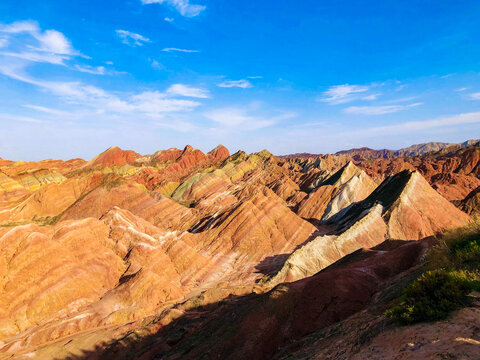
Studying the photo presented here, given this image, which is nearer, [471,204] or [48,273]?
[48,273]

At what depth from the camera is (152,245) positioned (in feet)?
141

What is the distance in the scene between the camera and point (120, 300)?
30.8 m

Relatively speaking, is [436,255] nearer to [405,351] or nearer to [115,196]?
[405,351]

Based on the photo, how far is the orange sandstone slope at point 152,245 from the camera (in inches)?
1083

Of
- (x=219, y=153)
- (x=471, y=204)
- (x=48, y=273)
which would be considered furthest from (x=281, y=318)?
(x=219, y=153)

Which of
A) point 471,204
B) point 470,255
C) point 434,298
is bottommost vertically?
point 471,204

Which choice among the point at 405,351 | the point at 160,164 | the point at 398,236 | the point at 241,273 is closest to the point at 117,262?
the point at 241,273

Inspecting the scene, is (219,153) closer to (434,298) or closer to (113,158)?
(113,158)

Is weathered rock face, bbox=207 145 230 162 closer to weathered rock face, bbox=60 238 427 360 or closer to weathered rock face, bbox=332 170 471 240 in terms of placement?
weathered rock face, bbox=332 170 471 240

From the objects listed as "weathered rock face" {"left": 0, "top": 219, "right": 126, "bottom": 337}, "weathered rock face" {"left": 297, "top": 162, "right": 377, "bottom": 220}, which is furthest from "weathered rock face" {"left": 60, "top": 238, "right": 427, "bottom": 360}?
"weathered rock face" {"left": 297, "top": 162, "right": 377, "bottom": 220}

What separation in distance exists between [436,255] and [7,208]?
74.7 metres

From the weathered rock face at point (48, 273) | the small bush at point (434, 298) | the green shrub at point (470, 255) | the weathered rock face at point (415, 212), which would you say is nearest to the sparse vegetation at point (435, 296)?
the small bush at point (434, 298)

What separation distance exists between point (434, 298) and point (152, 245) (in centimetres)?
4088

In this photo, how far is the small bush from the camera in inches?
315
